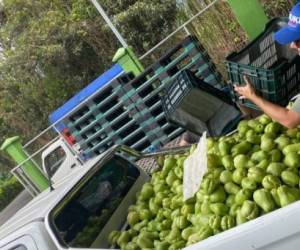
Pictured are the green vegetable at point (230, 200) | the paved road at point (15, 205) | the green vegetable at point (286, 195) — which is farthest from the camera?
the paved road at point (15, 205)

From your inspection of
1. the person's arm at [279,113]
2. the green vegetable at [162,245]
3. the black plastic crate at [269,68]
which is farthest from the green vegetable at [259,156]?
the black plastic crate at [269,68]

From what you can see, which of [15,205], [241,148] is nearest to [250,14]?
[241,148]

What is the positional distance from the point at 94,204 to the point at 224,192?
4.06 ft

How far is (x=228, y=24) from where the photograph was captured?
387 inches

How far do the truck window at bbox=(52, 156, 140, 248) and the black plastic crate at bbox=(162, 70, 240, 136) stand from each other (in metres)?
0.84

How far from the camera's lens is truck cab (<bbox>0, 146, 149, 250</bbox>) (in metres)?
3.74

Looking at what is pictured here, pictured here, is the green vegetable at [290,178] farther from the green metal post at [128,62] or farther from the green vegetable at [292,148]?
the green metal post at [128,62]

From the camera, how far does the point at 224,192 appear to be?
3.55 meters

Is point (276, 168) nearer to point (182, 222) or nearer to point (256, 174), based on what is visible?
point (256, 174)

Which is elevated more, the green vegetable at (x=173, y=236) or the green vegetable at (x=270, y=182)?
the green vegetable at (x=270, y=182)

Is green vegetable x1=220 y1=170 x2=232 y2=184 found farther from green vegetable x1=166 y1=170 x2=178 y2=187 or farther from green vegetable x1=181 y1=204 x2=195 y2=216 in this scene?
green vegetable x1=166 y1=170 x2=178 y2=187

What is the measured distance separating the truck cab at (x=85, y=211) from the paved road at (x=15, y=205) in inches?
572

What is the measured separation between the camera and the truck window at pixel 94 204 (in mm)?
3932

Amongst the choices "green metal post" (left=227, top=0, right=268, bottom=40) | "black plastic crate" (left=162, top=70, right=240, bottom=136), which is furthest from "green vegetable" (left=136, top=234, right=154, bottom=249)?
"green metal post" (left=227, top=0, right=268, bottom=40)
